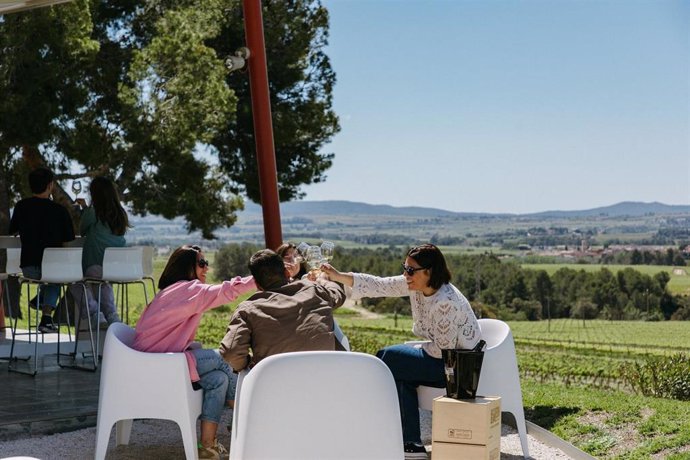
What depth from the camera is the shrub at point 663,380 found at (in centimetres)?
745

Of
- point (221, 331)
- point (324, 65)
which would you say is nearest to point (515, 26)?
point (324, 65)

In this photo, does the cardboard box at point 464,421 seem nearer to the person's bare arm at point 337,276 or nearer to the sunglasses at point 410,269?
the sunglasses at point 410,269

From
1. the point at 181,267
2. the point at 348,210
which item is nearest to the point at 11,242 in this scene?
the point at 181,267

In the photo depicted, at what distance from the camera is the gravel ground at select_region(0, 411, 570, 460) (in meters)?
4.95

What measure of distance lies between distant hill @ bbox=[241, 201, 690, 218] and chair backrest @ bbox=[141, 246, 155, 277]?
8.52m

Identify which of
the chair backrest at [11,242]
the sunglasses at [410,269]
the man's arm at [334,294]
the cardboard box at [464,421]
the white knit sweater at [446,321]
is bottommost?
the cardboard box at [464,421]

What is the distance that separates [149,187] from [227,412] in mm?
8657

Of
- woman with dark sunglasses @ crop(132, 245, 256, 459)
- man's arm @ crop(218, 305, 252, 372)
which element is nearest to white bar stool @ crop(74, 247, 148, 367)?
woman with dark sunglasses @ crop(132, 245, 256, 459)

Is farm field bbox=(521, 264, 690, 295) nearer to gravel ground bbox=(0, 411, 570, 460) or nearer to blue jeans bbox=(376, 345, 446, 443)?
gravel ground bbox=(0, 411, 570, 460)

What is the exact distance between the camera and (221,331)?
602 inches

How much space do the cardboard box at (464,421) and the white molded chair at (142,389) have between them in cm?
103

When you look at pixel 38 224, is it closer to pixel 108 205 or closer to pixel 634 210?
pixel 108 205

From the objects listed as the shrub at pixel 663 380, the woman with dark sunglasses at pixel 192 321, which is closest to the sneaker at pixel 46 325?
the woman with dark sunglasses at pixel 192 321

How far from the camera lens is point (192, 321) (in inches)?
179
